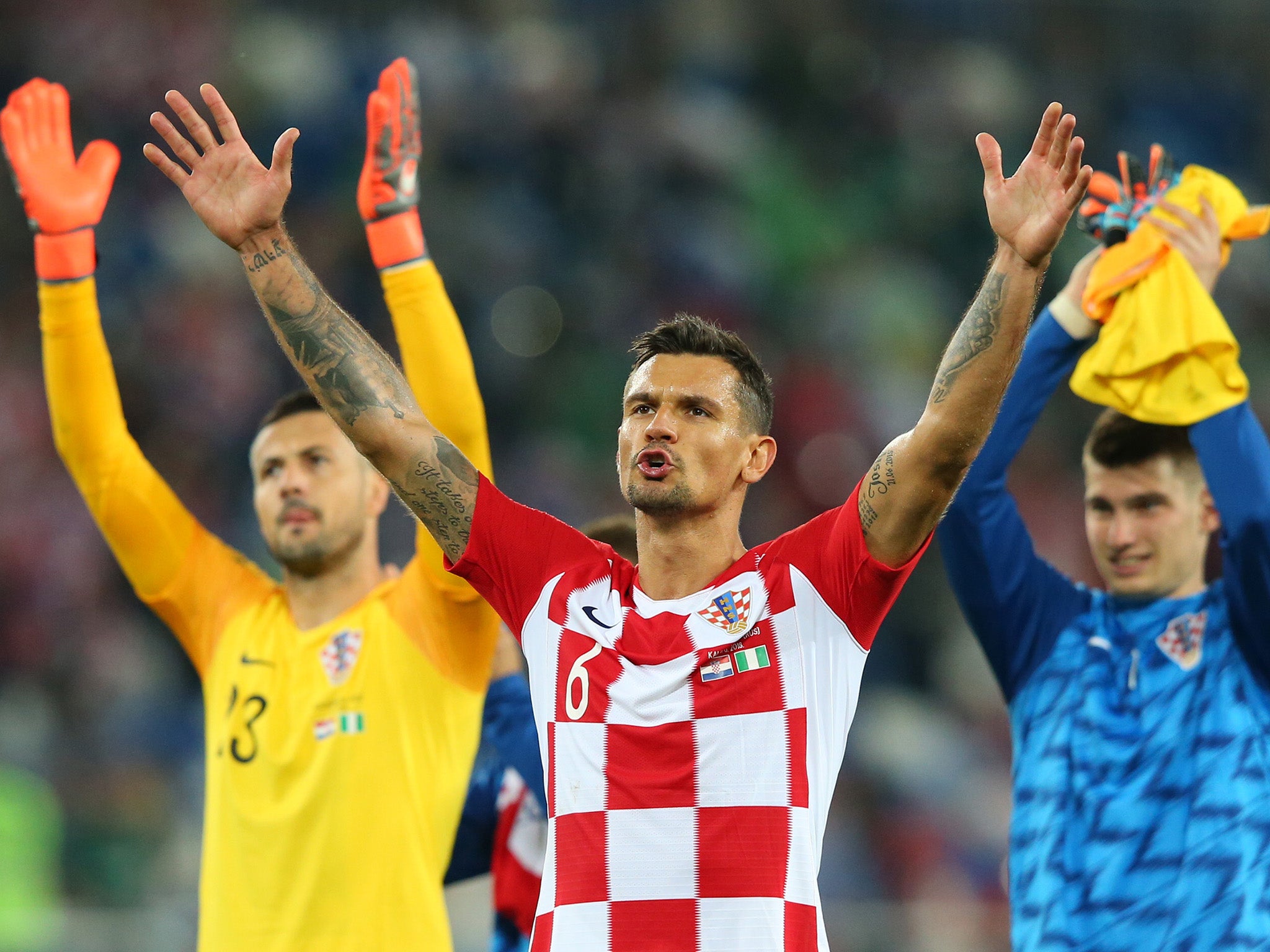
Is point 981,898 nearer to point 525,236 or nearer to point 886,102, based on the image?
point 525,236

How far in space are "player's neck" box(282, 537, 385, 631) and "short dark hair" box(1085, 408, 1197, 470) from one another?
205cm

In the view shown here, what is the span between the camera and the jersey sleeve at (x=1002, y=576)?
412cm

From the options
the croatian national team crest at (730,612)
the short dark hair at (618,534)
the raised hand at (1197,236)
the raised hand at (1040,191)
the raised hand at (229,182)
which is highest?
the raised hand at (1197,236)

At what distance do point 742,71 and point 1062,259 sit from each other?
3.01 metres

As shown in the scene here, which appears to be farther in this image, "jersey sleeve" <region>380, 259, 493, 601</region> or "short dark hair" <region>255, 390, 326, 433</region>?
"short dark hair" <region>255, 390, 326, 433</region>

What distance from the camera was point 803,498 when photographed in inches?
395

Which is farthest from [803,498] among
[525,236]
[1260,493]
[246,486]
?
[1260,493]

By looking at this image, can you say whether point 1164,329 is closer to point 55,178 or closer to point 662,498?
point 662,498

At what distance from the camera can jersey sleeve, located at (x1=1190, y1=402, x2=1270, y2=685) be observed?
12.3ft

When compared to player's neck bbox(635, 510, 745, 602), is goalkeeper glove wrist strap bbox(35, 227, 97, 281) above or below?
above

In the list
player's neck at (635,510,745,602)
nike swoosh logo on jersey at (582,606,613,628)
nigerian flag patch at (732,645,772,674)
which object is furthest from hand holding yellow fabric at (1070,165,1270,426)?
nike swoosh logo on jersey at (582,606,613,628)

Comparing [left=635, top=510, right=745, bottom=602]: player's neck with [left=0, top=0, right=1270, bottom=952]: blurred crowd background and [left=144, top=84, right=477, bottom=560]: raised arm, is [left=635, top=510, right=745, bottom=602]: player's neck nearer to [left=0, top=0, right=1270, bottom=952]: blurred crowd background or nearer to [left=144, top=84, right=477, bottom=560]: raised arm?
[left=144, top=84, right=477, bottom=560]: raised arm

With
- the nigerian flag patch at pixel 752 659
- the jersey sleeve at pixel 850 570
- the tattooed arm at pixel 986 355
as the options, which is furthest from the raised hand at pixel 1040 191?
the nigerian flag patch at pixel 752 659

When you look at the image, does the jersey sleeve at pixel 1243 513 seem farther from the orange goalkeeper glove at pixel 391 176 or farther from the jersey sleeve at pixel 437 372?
the orange goalkeeper glove at pixel 391 176
